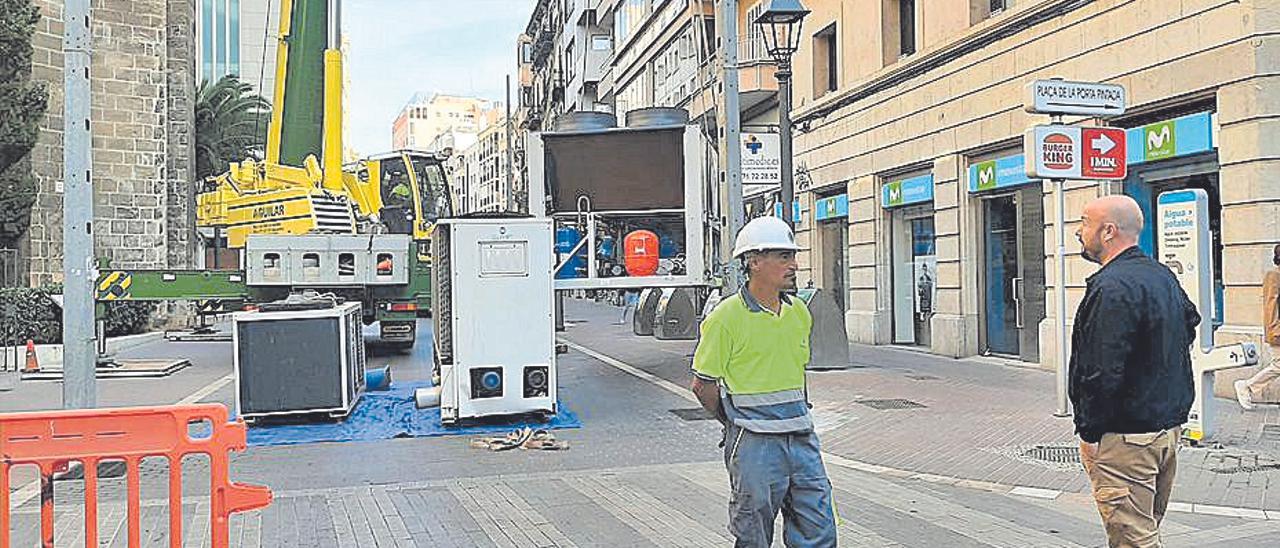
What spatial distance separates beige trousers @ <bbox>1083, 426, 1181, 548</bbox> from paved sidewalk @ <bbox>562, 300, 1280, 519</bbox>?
9.88ft

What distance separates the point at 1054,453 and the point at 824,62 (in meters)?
16.7

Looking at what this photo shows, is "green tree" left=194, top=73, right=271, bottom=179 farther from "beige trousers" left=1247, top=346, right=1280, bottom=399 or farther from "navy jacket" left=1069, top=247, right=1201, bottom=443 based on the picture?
"navy jacket" left=1069, top=247, right=1201, bottom=443

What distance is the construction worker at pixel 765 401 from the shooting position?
15.0 ft

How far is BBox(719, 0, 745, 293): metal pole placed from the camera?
43.4 feet

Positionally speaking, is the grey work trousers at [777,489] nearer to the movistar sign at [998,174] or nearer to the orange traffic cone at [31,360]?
the movistar sign at [998,174]

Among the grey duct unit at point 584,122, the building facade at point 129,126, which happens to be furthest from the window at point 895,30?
the building facade at point 129,126

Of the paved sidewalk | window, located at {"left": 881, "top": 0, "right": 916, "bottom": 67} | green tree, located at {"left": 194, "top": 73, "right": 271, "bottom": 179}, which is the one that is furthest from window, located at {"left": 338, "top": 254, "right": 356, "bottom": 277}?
green tree, located at {"left": 194, "top": 73, "right": 271, "bottom": 179}

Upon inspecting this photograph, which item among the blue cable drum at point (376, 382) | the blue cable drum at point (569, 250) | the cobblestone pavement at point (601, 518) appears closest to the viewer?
the cobblestone pavement at point (601, 518)

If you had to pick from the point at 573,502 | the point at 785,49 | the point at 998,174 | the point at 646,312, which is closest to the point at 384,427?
the point at 573,502

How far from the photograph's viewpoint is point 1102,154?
434 inches

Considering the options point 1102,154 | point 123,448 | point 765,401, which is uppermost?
point 1102,154

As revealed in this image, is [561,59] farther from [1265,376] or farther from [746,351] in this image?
[746,351]

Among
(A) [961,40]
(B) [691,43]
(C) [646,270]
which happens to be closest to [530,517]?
(C) [646,270]

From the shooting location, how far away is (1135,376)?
186 inches
